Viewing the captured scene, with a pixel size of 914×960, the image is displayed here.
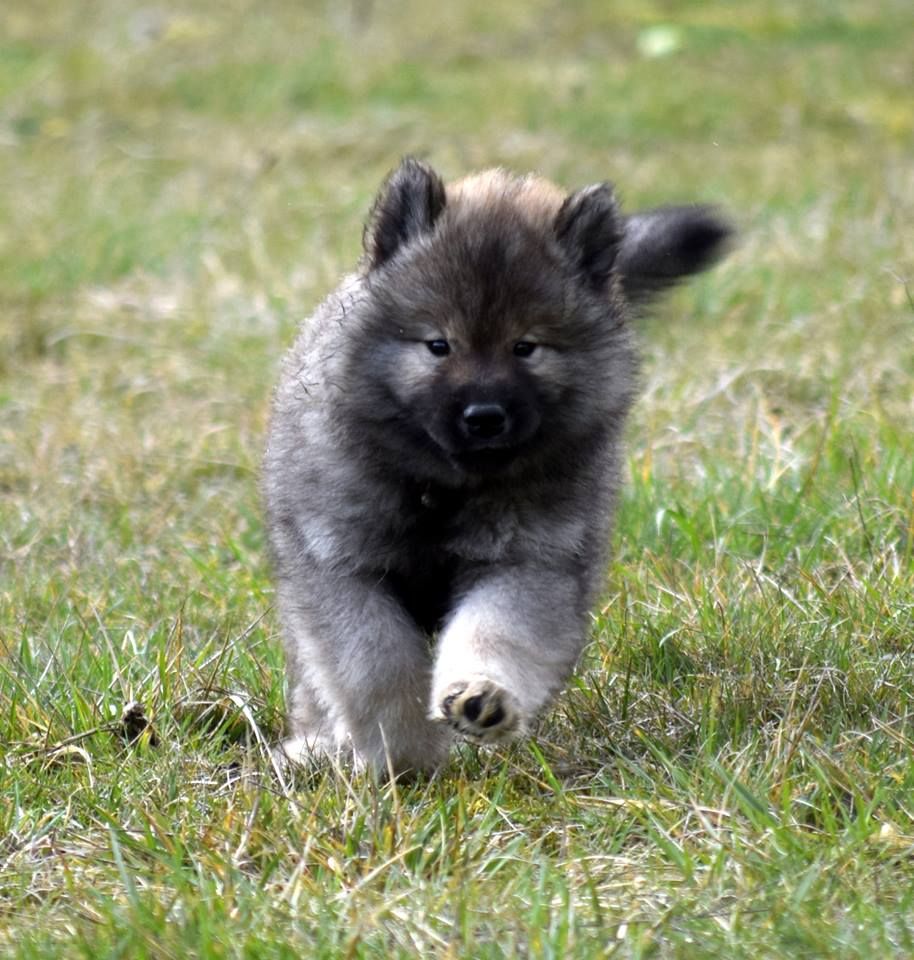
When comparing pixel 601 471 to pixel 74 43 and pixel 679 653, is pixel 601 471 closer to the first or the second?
Result: pixel 679 653

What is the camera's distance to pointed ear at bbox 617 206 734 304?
4715 mm

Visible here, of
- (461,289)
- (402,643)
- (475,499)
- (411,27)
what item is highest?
(461,289)

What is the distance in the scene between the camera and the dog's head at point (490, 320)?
147 inches

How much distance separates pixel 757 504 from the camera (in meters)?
5.24

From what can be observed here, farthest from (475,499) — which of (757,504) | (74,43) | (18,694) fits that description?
(74,43)

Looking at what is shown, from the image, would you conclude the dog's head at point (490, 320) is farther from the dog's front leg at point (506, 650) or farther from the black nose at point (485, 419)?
the dog's front leg at point (506, 650)

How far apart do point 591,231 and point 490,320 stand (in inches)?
16.7

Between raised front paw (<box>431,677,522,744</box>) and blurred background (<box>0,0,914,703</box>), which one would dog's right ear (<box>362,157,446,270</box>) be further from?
blurred background (<box>0,0,914,703</box>)

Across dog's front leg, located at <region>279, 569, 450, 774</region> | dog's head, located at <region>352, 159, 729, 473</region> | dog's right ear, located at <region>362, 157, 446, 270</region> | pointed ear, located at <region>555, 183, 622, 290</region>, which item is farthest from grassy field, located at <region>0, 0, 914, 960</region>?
dog's right ear, located at <region>362, 157, 446, 270</region>

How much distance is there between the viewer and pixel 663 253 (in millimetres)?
4727

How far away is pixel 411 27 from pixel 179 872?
1315 cm

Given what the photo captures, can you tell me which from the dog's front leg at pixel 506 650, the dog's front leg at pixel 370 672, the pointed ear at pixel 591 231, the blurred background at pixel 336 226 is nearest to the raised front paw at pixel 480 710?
the dog's front leg at pixel 506 650

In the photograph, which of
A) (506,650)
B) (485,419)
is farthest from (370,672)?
(485,419)

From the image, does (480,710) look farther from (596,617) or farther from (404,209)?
(404,209)
